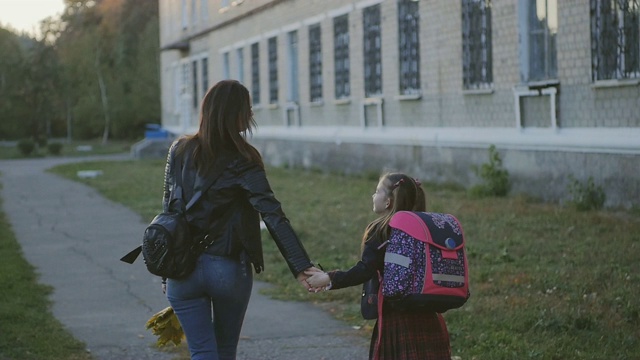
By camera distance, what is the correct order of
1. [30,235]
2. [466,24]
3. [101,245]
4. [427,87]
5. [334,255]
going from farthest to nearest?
[427,87] → [466,24] → [30,235] → [101,245] → [334,255]

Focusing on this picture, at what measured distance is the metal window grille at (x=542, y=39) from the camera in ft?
59.1

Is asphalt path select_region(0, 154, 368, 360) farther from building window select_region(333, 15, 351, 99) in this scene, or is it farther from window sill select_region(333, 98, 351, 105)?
building window select_region(333, 15, 351, 99)

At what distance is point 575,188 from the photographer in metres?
16.6

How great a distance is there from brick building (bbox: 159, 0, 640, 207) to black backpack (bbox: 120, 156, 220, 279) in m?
11.0

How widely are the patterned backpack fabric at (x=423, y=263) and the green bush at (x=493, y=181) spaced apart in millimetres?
13779

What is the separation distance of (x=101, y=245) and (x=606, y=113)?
7.11 m

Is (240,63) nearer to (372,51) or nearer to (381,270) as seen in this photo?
(372,51)

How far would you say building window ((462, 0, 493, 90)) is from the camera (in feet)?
66.2

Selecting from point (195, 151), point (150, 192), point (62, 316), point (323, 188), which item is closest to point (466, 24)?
point (323, 188)

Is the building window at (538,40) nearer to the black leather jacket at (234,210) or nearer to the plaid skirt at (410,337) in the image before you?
the plaid skirt at (410,337)

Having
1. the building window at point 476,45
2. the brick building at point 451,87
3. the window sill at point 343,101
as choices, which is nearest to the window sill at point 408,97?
the brick building at point 451,87

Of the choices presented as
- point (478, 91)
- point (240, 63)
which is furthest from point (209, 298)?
point (240, 63)

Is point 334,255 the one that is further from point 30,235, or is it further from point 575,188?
point 30,235

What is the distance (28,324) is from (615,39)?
9707mm
